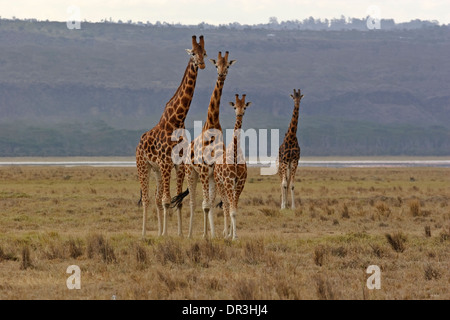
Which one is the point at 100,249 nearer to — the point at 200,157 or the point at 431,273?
the point at 200,157

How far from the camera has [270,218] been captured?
2675 cm

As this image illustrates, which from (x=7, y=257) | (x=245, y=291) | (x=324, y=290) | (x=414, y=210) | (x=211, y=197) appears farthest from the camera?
(x=414, y=210)

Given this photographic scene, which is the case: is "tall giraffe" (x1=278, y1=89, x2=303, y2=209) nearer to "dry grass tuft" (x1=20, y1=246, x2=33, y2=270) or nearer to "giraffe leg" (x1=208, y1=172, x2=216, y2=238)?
"giraffe leg" (x1=208, y1=172, x2=216, y2=238)

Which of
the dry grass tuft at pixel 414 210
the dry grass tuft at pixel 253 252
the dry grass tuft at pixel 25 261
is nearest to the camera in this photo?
the dry grass tuft at pixel 25 261

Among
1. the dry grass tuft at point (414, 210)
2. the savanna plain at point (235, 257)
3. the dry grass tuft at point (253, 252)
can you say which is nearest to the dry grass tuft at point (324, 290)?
the savanna plain at point (235, 257)

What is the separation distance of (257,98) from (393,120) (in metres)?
29.9

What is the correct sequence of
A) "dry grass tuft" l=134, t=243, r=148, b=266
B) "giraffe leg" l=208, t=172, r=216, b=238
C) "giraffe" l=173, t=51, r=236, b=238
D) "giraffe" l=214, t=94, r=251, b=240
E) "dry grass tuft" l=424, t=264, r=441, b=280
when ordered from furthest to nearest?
1. "giraffe leg" l=208, t=172, r=216, b=238
2. "giraffe" l=173, t=51, r=236, b=238
3. "giraffe" l=214, t=94, r=251, b=240
4. "dry grass tuft" l=134, t=243, r=148, b=266
5. "dry grass tuft" l=424, t=264, r=441, b=280

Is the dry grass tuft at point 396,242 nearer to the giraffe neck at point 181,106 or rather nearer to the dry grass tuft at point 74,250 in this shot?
the giraffe neck at point 181,106

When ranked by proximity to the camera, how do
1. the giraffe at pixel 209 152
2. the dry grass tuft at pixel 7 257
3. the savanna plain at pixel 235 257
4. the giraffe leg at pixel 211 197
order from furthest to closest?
1. the giraffe leg at pixel 211 197
2. the giraffe at pixel 209 152
3. the dry grass tuft at pixel 7 257
4. the savanna plain at pixel 235 257

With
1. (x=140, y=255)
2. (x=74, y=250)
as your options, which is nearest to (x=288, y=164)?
(x=74, y=250)

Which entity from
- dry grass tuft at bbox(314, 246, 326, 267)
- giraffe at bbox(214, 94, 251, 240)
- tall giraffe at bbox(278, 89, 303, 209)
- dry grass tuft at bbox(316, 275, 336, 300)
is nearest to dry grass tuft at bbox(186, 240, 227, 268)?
giraffe at bbox(214, 94, 251, 240)

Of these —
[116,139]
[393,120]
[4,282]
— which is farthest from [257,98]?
[4,282]

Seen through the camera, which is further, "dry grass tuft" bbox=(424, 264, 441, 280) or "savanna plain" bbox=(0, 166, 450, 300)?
"dry grass tuft" bbox=(424, 264, 441, 280)

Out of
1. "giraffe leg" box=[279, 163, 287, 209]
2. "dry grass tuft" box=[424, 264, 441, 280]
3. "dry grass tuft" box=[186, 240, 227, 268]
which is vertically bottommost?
"giraffe leg" box=[279, 163, 287, 209]
